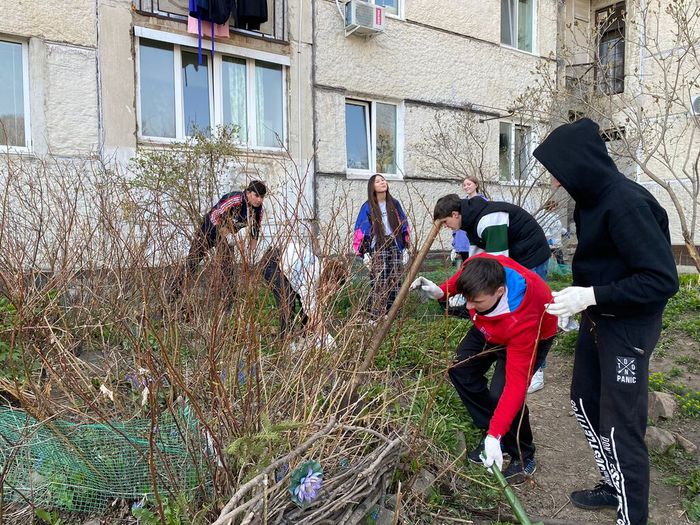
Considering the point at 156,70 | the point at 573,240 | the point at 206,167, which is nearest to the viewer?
the point at 206,167

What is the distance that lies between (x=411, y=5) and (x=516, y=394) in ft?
26.3

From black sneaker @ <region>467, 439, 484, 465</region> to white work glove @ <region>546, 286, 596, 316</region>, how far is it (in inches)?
42.8

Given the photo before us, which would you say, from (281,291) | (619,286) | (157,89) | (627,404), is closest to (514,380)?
(627,404)

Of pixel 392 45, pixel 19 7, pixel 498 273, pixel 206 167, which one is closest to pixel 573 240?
pixel 392 45

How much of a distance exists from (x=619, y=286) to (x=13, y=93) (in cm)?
657

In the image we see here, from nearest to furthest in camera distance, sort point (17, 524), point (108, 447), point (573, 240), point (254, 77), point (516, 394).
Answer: point (17, 524)
point (108, 447)
point (516, 394)
point (254, 77)
point (573, 240)

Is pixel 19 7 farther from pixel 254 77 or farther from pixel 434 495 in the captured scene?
pixel 434 495

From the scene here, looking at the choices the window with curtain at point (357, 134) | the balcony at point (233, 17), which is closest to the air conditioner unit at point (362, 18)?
the balcony at point (233, 17)

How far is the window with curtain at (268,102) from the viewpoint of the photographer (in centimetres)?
761

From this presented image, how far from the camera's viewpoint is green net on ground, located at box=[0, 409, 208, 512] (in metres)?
2.03

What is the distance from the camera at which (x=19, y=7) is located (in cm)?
579

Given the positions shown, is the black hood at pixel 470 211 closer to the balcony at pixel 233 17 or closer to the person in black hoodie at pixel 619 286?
the person in black hoodie at pixel 619 286

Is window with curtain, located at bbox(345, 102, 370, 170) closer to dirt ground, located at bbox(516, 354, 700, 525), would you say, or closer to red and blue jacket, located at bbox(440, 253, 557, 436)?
dirt ground, located at bbox(516, 354, 700, 525)

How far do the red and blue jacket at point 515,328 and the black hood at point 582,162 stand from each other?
0.53m
